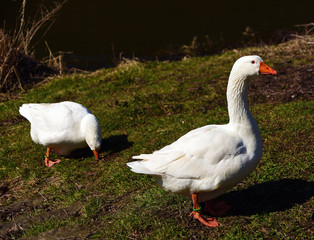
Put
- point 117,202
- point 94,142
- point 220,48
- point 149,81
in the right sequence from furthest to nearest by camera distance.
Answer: point 220,48
point 149,81
point 94,142
point 117,202

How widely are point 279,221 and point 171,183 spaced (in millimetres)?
1160

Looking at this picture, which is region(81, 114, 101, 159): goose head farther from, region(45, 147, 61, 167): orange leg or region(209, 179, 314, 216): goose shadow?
region(209, 179, 314, 216): goose shadow

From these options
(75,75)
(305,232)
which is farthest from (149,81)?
A: (305,232)

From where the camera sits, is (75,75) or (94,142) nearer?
(94,142)

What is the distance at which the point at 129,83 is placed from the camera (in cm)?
892

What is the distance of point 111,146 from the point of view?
20.8 ft

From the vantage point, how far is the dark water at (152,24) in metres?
13.5

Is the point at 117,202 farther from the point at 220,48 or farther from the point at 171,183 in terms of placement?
the point at 220,48

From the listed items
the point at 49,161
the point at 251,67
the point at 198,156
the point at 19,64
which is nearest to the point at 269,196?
the point at 198,156

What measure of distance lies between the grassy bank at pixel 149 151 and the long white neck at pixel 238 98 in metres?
1.00

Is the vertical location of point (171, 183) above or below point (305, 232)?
above

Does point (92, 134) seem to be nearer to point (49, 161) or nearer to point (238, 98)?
point (49, 161)

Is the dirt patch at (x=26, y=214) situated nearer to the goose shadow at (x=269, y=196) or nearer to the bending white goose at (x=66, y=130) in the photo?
the bending white goose at (x=66, y=130)

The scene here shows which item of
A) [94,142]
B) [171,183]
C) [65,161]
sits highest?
[171,183]
